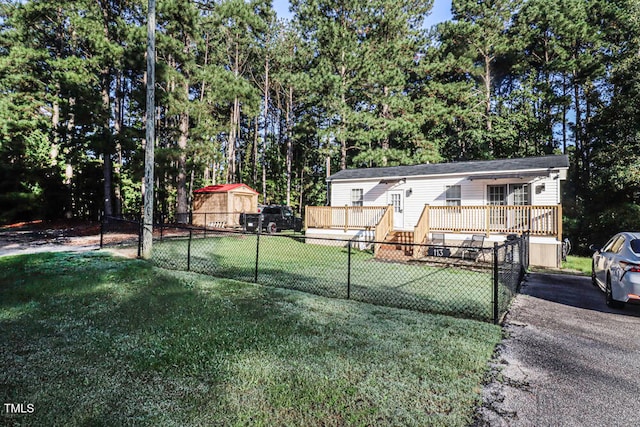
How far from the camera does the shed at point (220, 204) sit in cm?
2152

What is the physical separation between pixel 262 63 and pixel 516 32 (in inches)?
838

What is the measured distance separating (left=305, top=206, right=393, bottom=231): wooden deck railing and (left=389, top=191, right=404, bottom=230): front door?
2379 mm

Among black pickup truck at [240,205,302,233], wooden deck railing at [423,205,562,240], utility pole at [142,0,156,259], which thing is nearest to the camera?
utility pole at [142,0,156,259]

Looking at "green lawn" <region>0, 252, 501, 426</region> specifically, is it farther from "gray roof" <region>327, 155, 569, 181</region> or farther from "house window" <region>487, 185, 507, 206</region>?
"house window" <region>487, 185, 507, 206</region>

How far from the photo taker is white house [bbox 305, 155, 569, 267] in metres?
11.6

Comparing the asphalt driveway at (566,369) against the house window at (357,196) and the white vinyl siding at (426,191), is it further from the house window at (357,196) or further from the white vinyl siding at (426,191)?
the house window at (357,196)

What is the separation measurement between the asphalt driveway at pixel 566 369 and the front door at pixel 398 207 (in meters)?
9.95

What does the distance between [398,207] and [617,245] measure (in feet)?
32.4

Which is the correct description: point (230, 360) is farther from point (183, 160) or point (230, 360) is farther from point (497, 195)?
point (183, 160)

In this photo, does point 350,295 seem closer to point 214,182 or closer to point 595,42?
point 595,42

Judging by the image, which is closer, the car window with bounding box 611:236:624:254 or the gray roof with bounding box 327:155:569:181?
the car window with bounding box 611:236:624:254

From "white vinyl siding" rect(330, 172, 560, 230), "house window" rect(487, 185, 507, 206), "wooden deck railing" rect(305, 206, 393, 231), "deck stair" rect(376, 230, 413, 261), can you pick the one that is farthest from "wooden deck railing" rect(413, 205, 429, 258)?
"house window" rect(487, 185, 507, 206)

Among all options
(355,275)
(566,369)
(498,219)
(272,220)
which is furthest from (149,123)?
(498,219)

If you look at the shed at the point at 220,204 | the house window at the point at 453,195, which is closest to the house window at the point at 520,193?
the house window at the point at 453,195
